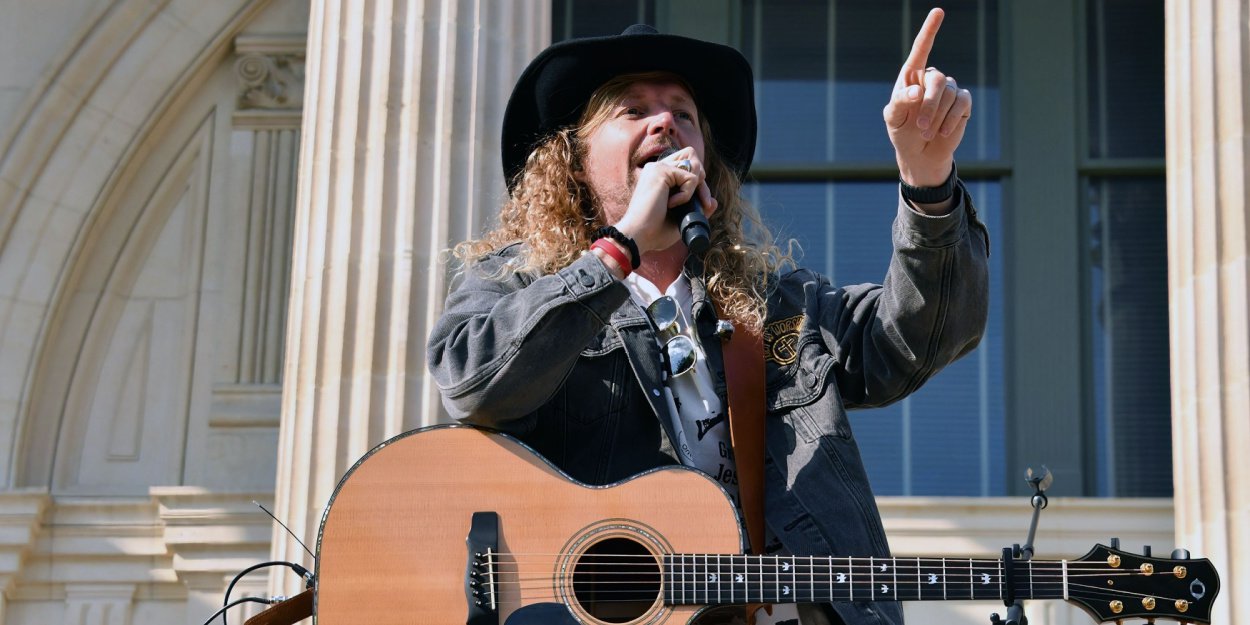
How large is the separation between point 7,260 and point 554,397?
576 cm

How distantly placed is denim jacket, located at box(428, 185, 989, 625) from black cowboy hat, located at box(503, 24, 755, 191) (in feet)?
1.74

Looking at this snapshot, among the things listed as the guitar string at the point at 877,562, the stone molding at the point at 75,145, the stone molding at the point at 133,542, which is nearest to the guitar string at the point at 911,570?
the guitar string at the point at 877,562

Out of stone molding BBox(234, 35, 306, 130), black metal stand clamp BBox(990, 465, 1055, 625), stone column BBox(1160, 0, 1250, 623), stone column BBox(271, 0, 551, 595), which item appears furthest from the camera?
stone molding BBox(234, 35, 306, 130)

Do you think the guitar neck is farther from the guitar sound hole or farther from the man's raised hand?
the man's raised hand

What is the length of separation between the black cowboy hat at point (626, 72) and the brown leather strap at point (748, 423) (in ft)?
2.17

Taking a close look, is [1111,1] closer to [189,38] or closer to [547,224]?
[189,38]

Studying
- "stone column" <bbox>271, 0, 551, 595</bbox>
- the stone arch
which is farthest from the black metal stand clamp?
the stone arch

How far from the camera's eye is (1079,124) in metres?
8.71

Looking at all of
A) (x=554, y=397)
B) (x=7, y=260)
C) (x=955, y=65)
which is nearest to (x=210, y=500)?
(x=7, y=260)

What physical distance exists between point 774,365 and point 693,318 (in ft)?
0.64

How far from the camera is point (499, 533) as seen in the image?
3.30 meters

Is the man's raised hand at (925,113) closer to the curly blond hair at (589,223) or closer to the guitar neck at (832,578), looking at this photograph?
the curly blond hair at (589,223)

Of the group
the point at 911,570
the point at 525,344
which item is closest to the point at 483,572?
the point at 525,344

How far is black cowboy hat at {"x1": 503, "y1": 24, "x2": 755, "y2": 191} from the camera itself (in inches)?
153
